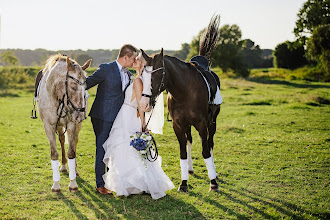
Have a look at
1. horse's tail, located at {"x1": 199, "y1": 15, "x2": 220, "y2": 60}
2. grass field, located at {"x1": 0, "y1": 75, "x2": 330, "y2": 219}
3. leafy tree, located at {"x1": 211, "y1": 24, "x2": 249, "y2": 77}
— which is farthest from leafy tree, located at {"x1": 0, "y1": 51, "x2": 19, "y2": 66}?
horse's tail, located at {"x1": 199, "y1": 15, "x2": 220, "y2": 60}

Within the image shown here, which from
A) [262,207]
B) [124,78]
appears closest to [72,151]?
[124,78]

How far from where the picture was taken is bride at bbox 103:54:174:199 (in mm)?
5008

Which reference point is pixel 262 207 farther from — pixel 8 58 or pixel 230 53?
pixel 8 58

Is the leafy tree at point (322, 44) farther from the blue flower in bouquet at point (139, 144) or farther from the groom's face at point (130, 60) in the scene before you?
the blue flower in bouquet at point (139, 144)

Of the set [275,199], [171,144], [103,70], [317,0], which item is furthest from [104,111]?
[317,0]

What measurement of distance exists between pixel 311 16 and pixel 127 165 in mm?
38776

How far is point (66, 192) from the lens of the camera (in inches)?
213

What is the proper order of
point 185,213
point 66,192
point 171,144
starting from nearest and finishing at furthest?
point 185,213 → point 66,192 → point 171,144

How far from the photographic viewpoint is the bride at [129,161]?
16.4ft

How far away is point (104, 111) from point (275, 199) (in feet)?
10.7

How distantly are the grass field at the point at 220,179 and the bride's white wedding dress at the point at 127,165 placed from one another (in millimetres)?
193

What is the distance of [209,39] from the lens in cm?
720

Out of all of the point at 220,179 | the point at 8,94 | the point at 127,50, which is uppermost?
the point at 127,50

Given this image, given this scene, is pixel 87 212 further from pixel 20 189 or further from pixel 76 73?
pixel 76 73
